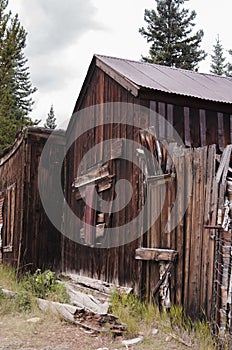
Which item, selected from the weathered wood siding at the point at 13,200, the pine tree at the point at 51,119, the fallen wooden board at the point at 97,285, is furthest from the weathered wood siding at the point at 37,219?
the pine tree at the point at 51,119

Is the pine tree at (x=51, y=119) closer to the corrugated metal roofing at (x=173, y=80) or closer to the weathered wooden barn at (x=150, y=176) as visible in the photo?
the weathered wooden barn at (x=150, y=176)

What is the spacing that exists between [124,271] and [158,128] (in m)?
2.48

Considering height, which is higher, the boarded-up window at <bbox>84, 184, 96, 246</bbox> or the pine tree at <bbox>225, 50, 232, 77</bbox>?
the pine tree at <bbox>225, 50, 232, 77</bbox>

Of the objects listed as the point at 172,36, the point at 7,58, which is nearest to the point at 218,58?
the point at 172,36

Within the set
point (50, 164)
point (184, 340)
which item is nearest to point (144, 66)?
point (50, 164)

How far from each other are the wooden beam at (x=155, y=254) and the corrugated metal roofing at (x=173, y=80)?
2688 millimetres

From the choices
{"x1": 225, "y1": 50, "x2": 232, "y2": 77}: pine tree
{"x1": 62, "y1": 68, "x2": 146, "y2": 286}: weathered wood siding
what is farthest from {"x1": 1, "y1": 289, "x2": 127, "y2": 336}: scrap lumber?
{"x1": 225, "y1": 50, "x2": 232, "y2": 77}: pine tree

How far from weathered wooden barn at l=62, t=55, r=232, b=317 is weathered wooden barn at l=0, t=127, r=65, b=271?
0.37 metres

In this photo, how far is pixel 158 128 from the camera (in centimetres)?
757

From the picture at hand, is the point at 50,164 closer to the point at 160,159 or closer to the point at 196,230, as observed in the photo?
the point at 160,159

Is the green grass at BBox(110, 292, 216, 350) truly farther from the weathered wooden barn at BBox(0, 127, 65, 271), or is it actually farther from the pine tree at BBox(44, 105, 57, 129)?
the pine tree at BBox(44, 105, 57, 129)

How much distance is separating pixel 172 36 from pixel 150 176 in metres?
23.8

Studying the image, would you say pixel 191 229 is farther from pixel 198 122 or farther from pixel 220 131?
pixel 220 131

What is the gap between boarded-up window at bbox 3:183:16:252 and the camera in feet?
37.4
